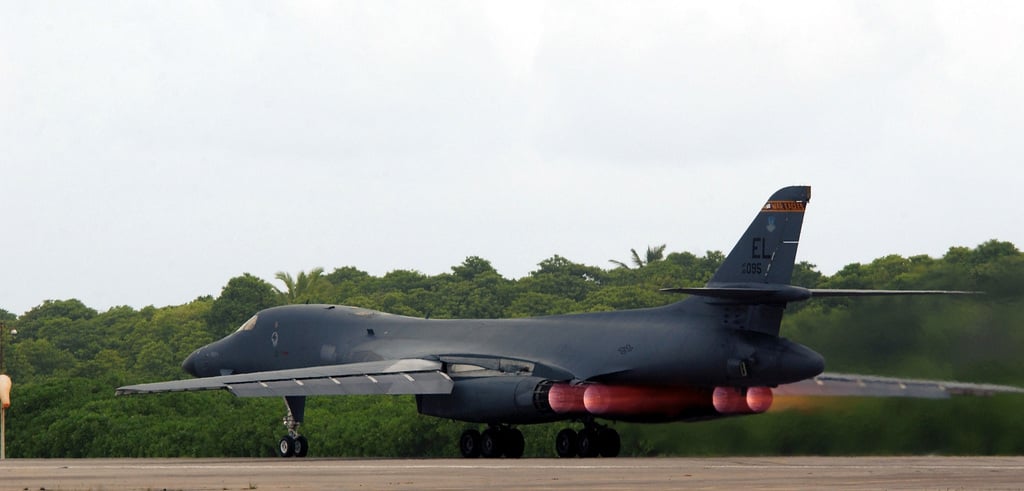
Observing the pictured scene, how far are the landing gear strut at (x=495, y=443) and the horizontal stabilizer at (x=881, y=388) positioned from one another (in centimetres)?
572

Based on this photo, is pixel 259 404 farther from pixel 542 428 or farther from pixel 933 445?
pixel 933 445

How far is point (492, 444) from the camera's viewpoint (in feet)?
111

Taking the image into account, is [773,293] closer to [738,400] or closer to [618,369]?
[738,400]

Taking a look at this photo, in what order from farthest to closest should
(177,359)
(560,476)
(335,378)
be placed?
(177,359) < (335,378) < (560,476)

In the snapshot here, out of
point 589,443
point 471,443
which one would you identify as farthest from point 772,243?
point 471,443

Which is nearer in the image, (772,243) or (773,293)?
(773,293)

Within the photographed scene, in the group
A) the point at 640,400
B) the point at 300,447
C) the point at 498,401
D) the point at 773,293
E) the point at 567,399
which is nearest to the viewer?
the point at 773,293

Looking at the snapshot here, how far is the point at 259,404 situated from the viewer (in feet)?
157

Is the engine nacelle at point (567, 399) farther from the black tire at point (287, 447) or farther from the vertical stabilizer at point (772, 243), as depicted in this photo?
the black tire at point (287, 447)

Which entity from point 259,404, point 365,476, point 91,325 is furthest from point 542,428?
point 91,325

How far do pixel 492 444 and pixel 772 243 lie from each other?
762 cm

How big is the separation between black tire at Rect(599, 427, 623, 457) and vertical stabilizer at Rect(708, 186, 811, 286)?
4673 millimetres

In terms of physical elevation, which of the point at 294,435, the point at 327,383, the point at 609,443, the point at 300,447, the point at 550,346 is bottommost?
the point at 609,443

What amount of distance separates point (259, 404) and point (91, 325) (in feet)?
161
